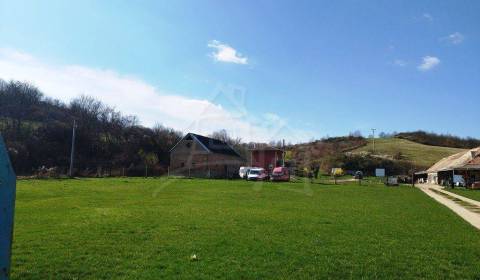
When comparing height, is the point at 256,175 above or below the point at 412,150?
below

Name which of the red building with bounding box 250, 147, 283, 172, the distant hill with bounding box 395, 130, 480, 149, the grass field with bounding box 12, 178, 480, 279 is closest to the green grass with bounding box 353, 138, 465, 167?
the distant hill with bounding box 395, 130, 480, 149

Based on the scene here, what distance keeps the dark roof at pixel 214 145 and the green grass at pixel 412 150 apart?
42.6m

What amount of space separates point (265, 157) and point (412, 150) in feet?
145

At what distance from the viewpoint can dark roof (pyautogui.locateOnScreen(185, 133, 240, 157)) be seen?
223ft

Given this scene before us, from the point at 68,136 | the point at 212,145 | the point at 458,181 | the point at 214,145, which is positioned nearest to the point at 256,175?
the point at 212,145

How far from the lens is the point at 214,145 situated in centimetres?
7175

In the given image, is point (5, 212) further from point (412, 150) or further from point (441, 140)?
point (441, 140)

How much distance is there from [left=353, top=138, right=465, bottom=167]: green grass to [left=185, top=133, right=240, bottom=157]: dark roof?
42.6 meters

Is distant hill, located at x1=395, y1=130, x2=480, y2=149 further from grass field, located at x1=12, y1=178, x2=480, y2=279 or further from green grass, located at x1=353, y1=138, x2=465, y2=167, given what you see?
grass field, located at x1=12, y1=178, x2=480, y2=279

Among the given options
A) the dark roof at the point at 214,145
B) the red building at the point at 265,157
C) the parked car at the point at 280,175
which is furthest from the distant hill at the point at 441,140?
the parked car at the point at 280,175

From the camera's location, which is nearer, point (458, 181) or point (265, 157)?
point (458, 181)

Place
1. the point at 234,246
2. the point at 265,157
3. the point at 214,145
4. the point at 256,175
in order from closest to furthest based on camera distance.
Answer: the point at 234,246, the point at 256,175, the point at 214,145, the point at 265,157

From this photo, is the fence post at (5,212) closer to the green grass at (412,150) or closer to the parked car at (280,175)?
the parked car at (280,175)

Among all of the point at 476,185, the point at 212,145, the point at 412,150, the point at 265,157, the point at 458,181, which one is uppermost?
the point at 412,150
